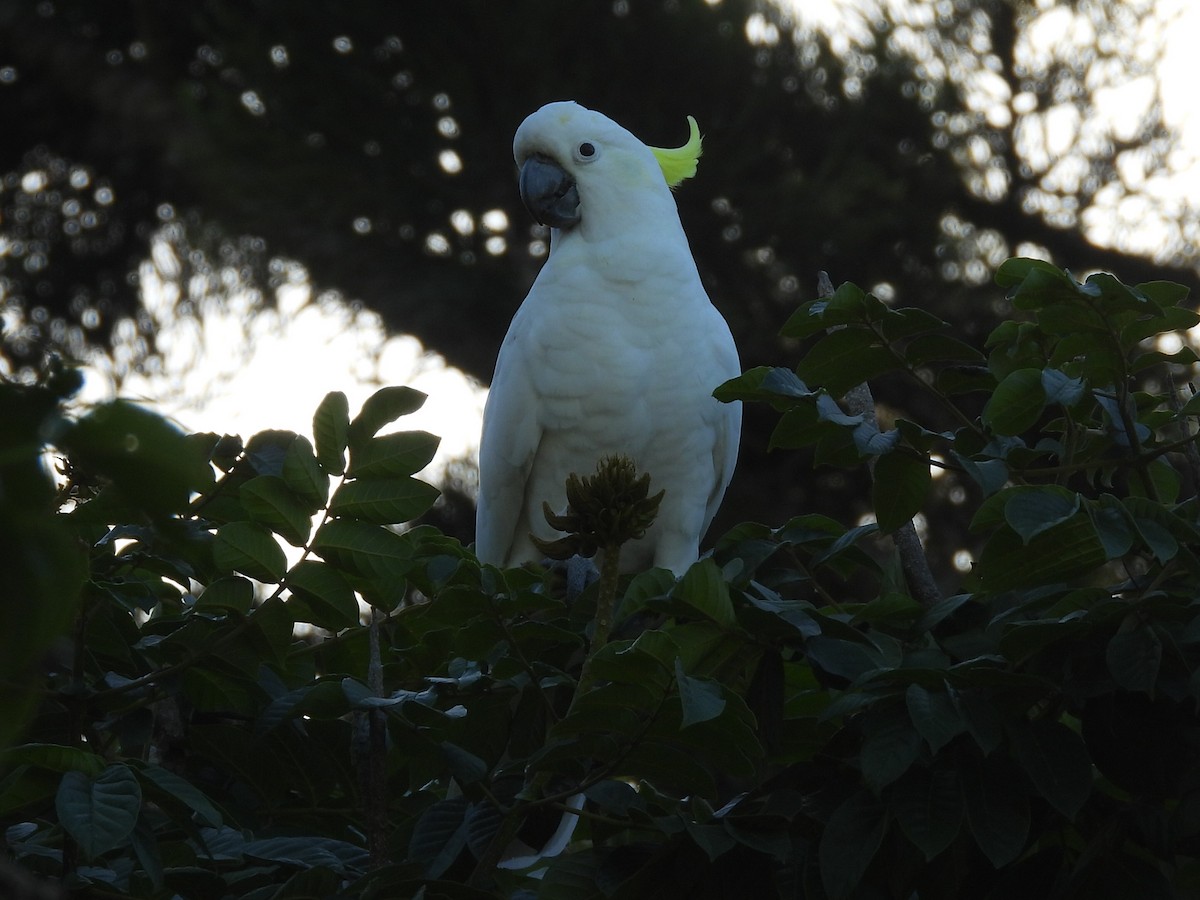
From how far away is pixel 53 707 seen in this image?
1.15m

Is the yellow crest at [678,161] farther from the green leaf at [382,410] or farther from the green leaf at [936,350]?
the green leaf at [382,410]

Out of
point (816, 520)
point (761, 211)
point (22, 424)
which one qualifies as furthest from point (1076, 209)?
point (22, 424)

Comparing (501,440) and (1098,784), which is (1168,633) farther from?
(501,440)

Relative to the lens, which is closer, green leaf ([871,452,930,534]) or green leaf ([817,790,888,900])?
green leaf ([817,790,888,900])

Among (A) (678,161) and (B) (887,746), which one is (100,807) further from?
(A) (678,161)

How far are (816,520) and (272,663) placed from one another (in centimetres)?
55

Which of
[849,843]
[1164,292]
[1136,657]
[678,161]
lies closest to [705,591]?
[849,843]

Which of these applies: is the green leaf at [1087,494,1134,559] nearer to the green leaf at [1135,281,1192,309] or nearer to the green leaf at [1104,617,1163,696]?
the green leaf at [1104,617,1163,696]

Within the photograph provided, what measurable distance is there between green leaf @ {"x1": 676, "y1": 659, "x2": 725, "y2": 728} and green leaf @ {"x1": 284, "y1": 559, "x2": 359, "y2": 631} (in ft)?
1.36

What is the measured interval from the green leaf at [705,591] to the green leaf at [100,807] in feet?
1.41

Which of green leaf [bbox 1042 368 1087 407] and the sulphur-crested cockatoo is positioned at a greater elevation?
the sulphur-crested cockatoo

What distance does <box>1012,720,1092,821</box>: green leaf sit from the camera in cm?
97

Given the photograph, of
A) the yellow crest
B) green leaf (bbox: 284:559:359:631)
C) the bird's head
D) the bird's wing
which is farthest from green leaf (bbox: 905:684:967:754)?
the yellow crest

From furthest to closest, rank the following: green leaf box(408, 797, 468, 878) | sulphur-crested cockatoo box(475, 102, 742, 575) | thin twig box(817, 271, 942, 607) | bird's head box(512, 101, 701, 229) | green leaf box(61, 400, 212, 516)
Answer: bird's head box(512, 101, 701, 229) → sulphur-crested cockatoo box(475, 102, 742, 575) → thin twig box(817, 271, 942, 607) → green leaf box(408, 797, 468, 878) → green leaf box(61, 400, 212, 516)
